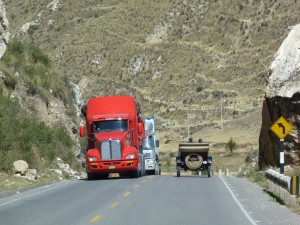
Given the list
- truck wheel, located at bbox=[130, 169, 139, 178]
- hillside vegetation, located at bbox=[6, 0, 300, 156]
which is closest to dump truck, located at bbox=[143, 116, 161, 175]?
truck wheel, located at bbox=[130, 169, 139, 178]

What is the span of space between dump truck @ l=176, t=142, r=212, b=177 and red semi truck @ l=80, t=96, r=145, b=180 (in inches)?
159

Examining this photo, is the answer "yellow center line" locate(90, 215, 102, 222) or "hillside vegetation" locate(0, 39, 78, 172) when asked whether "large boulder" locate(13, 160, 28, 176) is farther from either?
"yellow center line" locate(90, 215, 102, 222)

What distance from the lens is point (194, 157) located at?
137ft

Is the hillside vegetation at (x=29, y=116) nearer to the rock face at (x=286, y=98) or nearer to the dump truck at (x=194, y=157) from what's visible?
the dump truck at (x=194, y=157)

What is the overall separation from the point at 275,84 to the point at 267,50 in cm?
8149

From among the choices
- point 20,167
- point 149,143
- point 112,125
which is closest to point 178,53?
point 149,143

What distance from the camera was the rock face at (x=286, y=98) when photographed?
35.5m

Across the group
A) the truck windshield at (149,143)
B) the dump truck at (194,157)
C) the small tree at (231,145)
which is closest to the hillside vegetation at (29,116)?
the truck windshield at (149,143)

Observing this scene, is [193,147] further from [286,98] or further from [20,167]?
[20,167]

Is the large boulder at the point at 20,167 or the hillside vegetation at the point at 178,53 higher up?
the hillside vegetation at the point at 178,53

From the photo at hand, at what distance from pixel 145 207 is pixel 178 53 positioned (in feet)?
342

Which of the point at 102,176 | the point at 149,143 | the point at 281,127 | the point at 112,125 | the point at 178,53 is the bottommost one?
the point at 102,176

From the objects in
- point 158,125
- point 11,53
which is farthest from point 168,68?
point 11,53

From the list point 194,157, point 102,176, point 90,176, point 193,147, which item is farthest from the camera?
point 194,157
